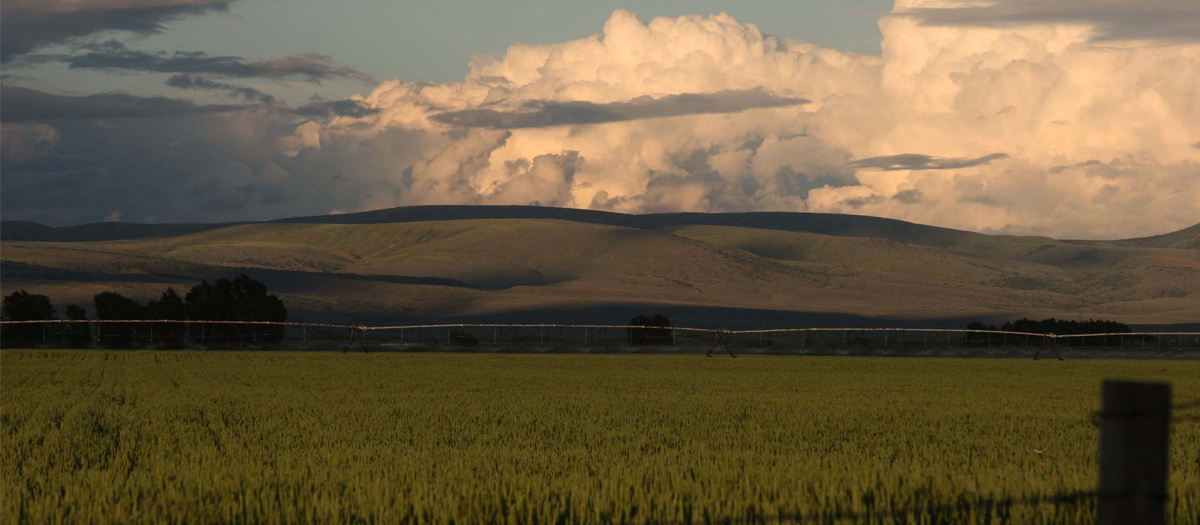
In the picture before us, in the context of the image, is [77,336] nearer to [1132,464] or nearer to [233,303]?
[233,303]

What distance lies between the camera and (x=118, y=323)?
275 ft

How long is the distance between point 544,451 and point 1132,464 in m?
10.6

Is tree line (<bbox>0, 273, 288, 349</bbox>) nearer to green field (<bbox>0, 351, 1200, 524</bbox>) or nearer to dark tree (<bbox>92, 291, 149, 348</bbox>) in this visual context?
dark tree (<bbox>92, 291, 149, 348</bbox>)

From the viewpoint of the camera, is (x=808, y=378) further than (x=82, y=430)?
Yes

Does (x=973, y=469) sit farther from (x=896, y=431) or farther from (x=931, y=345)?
(x=931, y=345)

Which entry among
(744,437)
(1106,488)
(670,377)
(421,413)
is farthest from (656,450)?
(670,377)

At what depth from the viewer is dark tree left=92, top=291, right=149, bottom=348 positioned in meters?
70.0

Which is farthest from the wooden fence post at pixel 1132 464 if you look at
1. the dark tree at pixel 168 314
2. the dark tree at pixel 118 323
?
the dark tree at pixel 168 314

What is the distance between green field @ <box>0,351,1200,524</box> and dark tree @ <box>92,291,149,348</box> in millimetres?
33319

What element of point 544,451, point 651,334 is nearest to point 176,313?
point 651,334

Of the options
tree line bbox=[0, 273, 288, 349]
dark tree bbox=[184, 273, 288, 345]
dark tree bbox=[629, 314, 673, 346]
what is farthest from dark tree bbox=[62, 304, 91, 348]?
dark tree bbox=[184, 273, 288, 345]

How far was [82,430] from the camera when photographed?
742 inches

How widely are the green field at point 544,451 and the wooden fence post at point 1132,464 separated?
2442mm

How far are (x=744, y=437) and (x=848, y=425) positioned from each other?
9.90 ft
